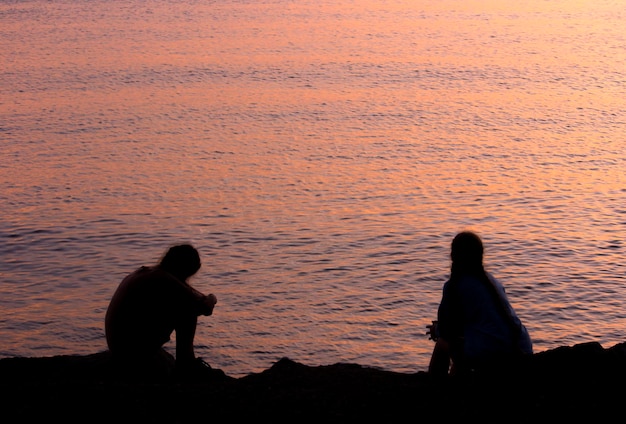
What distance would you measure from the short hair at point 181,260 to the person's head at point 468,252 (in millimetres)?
1855

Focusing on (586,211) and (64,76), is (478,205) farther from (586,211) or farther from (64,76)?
(64,76)

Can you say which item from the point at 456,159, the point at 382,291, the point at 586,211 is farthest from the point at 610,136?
the point at 382,291

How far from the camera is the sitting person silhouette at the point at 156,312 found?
23.1 feet

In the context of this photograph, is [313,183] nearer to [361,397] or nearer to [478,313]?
[478,313]

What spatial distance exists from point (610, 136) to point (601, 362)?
48.5ft

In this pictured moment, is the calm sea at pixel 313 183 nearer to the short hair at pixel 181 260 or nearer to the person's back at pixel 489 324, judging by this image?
the short hair at pixel 181 260

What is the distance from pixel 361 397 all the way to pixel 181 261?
1.62m

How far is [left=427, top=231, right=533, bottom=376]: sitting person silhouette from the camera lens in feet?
21.9

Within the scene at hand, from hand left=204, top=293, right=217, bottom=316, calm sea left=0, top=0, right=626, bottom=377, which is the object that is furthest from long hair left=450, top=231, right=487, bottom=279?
calm sea left=0, top=0, right=626, bottom=377

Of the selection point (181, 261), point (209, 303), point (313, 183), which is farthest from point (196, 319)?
point (313, 183)

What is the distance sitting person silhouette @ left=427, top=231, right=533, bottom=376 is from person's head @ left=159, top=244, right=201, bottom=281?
181cm

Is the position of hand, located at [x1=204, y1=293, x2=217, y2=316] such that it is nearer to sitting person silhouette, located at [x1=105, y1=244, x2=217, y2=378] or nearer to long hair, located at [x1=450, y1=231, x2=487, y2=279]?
sitting person silhouette, located at [x1=105, y1=244, x2=217, y2=378]

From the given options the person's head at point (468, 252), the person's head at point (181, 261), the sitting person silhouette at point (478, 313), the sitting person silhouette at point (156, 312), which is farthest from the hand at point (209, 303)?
the person's head at point (468, 252)

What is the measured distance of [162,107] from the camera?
2427cm
